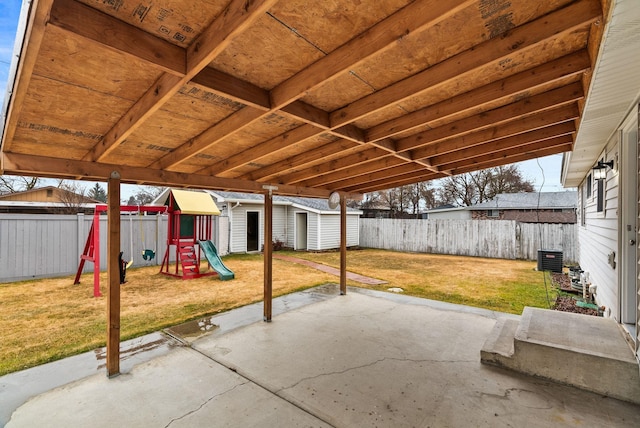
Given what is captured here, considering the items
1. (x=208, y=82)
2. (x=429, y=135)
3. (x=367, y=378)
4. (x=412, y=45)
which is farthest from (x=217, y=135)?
(x=367, y=378)

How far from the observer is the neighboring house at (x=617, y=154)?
165cm

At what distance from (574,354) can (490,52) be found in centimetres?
292

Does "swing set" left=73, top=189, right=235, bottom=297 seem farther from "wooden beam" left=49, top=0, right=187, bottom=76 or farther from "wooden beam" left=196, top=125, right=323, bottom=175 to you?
"wooden beam" left=49, top=0, right=187, bottom=76

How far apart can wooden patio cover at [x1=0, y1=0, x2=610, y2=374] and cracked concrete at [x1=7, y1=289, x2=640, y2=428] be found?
99 cm

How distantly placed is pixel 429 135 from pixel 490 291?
495 cm

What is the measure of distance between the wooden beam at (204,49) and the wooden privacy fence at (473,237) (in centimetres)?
1304

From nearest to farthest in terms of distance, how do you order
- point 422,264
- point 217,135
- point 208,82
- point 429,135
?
1. point 208,82
2. point 217,135
3. point 429,135
4. point 422,264

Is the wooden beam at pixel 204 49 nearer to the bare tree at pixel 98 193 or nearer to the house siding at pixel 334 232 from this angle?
the house siding at pixel 334 232

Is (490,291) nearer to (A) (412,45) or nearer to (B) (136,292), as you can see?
(A) (412,45)

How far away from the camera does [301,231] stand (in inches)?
609

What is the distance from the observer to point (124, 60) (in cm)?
175

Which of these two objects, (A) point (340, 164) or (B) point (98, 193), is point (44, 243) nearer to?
(A) point (340, 164)

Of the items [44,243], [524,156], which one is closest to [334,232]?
[44,243]

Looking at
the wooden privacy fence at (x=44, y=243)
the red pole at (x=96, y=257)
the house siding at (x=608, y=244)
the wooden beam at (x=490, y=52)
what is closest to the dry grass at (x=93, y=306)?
the red pole at (x=96, y=257)
